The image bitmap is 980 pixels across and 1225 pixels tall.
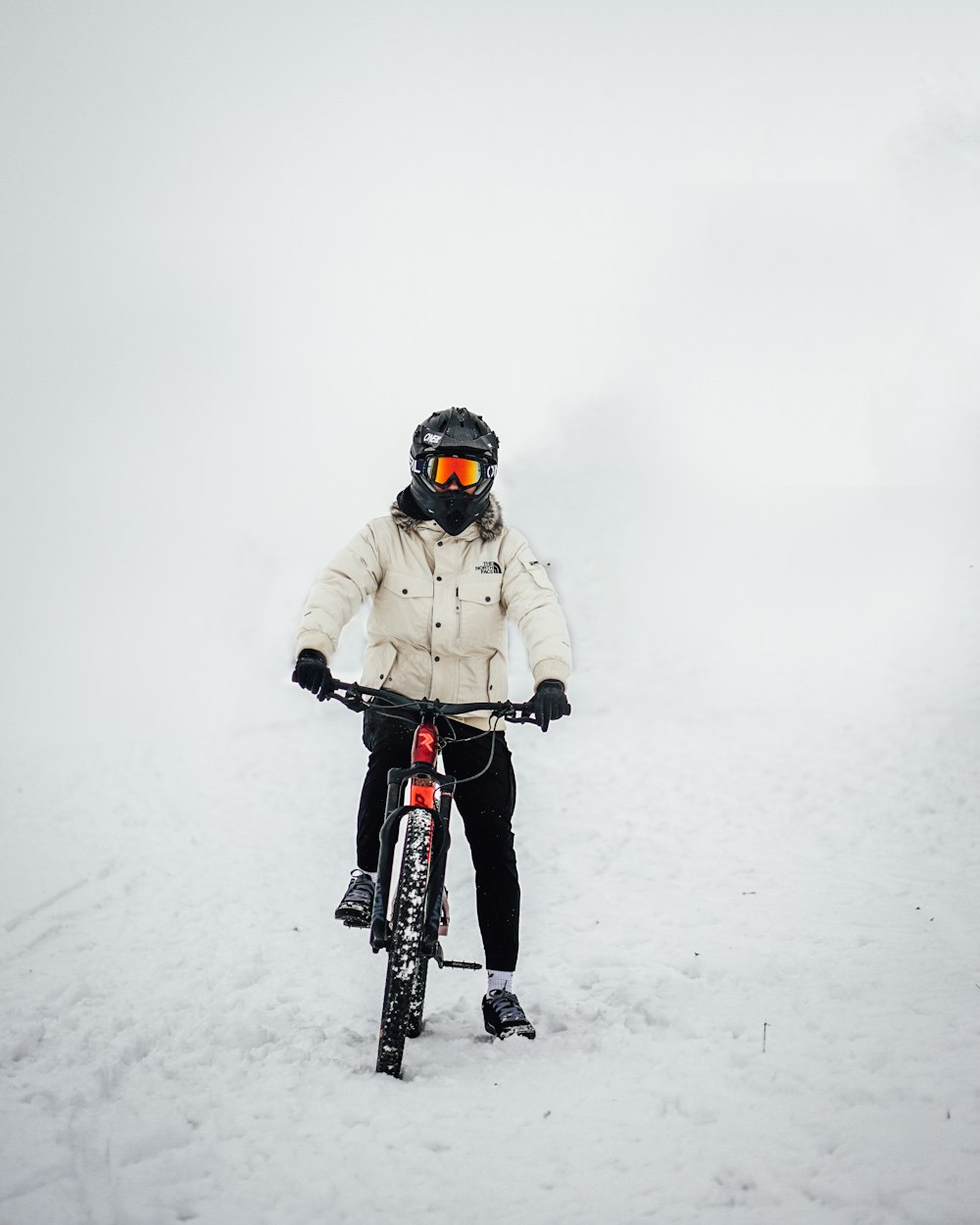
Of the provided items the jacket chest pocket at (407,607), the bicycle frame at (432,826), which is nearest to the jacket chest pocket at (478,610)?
the jacket chest pocket at (407,607)

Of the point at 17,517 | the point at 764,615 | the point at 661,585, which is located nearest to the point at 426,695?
the point at 764,615

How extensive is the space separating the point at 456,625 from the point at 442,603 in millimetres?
134

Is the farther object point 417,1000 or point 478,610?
point 478,610

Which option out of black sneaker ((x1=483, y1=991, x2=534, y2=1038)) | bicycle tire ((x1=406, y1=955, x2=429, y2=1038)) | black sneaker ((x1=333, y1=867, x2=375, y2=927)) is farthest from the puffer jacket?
black sneaker ((x1=483, y1=991, x2=534, y2=1038))

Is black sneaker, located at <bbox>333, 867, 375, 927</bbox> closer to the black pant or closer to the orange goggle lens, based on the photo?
the black pant

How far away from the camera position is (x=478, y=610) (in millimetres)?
3953

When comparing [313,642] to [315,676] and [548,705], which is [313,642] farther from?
[548,705]

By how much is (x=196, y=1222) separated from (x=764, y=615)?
1912cm

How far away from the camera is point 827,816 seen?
26.8ft

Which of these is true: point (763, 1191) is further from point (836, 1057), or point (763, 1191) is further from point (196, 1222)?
point (196, 1222)

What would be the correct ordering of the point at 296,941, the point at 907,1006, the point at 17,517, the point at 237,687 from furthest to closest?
the point at 17,517 → the point at 237,687 → the point at 296,941 → the point at 907,1006

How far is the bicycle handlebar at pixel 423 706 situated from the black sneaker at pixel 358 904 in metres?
0.97

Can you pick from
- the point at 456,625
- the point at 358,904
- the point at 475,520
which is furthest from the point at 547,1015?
the point at 475,520

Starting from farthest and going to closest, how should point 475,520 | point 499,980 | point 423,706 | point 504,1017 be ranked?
1. point 475,520
2. point 499,980
3. point 504,1017
4. point 423,706
